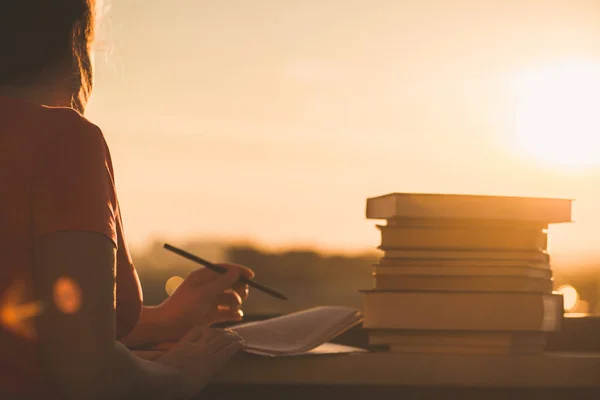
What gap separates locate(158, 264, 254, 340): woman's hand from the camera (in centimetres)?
165

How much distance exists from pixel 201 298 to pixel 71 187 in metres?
0.74

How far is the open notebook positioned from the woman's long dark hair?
0.54 metres

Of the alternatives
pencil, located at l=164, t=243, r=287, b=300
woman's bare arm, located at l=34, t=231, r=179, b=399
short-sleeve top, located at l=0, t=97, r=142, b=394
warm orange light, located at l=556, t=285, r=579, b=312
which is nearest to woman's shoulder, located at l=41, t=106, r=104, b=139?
short-sleeve top, located at l=0, t=97, r=142, b=394

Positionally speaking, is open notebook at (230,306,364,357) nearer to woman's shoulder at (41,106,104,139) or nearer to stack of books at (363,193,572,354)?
stack of books at (363,193,572,354)

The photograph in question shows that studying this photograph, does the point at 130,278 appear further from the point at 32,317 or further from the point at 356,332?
the point at 356,332

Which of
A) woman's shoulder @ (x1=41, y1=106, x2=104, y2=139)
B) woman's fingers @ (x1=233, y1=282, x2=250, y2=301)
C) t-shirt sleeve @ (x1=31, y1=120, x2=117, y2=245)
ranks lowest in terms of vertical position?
woman's fingers @ (x1=233, y1=282, x2=250, y2=301)

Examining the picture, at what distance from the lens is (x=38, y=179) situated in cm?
96

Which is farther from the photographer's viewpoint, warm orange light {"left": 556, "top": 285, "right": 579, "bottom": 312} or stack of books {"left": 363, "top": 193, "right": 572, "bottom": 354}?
warm orange light {"left": 556, "top": 285, "right": 579, "bottom": 312}

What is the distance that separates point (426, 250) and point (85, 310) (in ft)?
2.45

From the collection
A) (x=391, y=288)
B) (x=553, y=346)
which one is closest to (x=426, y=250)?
(x=391, y=288)

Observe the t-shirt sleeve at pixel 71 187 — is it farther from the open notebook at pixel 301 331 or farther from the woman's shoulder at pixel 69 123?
the open notebook at pixel 301 331

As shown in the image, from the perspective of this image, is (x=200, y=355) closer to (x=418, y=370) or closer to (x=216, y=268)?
(x=418, y=370)

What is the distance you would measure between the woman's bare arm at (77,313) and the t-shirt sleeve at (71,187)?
0.5 inches

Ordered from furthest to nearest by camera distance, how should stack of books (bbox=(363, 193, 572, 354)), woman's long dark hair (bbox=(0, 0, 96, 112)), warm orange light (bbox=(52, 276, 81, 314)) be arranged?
stack of books (bbox=(363, 193, 572, 354)), woman's long dark hair (bbox=(0, 0, 96, 112)), warm orange light (bbox=(52, 276, 81, 314))
